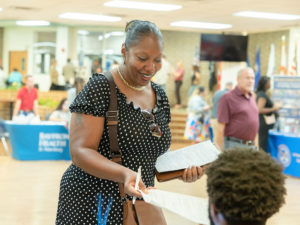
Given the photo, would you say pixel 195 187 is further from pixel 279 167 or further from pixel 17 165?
pixel 279 167

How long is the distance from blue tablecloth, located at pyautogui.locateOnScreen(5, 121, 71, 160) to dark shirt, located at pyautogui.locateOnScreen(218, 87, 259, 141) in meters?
4.35

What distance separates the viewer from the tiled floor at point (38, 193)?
607 centimetres

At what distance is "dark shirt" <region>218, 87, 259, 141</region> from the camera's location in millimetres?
6297

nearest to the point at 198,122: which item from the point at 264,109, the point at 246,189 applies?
the point at 264,109

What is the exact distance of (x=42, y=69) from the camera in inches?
880

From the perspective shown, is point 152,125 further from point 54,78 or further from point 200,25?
point 54,78

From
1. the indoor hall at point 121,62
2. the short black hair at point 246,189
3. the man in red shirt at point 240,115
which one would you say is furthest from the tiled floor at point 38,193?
the short black hair at point 246,189

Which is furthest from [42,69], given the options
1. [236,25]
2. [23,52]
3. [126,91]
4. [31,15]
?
[126,91]

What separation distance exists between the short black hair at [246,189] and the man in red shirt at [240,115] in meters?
5.11

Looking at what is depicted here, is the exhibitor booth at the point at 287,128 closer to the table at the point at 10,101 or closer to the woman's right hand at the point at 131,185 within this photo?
the table at the point at 10,101

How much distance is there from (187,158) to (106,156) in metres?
0.34

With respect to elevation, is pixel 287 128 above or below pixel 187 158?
below

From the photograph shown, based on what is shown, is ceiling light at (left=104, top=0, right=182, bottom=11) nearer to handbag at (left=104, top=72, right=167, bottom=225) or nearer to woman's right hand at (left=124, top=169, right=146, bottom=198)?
handbag at (left=104, top=72, right=167, bottom=225)

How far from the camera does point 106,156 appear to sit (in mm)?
2027
